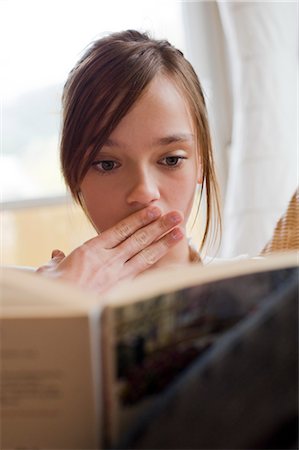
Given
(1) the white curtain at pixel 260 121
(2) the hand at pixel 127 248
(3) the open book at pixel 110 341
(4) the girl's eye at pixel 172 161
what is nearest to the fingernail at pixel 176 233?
(2) the hand at pixel 127 248

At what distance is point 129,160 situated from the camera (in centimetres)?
108

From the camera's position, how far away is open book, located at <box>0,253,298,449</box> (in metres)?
0.48

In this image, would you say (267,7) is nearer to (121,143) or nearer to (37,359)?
(121,143)

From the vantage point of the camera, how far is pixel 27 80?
235 cm

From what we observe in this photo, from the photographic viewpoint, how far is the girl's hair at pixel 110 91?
110 cm

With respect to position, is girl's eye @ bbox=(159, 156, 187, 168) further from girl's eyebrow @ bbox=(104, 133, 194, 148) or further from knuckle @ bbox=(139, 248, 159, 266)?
knuckle @ bbox=(139, 248, 159, 266)

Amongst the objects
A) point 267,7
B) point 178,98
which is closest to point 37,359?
point 178,98

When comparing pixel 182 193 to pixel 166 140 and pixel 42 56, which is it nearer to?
pixel 166 140

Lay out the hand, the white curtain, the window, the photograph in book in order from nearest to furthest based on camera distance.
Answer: the photograph in book < the hand < the white curtain < the window

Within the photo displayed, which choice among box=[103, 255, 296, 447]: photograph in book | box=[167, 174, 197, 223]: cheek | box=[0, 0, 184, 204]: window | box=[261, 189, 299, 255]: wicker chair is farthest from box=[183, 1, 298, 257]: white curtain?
box=[103, 255, 296, 447]: photograph in book

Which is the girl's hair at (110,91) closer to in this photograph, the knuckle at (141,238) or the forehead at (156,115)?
the forehead at (156,115)

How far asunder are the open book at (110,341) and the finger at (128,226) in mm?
549

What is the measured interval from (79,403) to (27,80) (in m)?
1.98

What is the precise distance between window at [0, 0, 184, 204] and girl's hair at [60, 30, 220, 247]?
107cm
